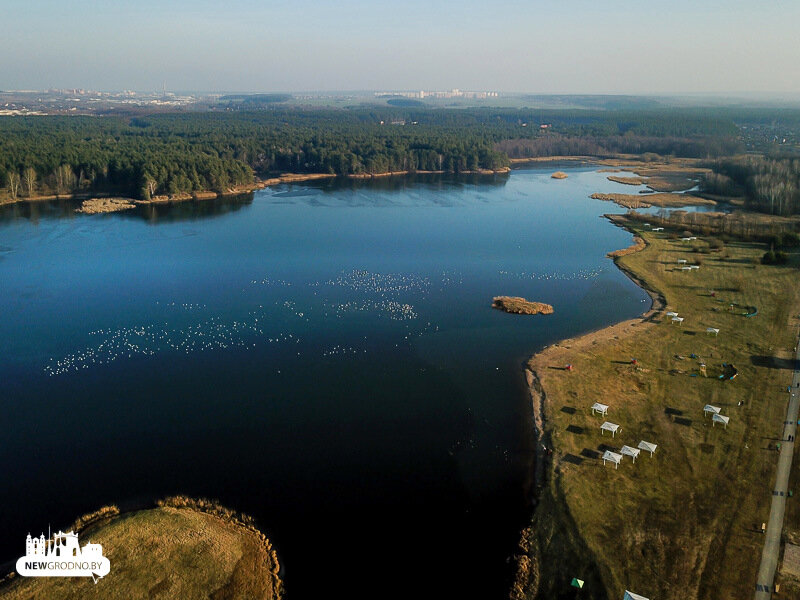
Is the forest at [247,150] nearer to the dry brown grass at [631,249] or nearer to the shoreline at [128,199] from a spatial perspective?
the shoreline at [128,199]

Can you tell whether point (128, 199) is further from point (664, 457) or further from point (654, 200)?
point (664, 457)

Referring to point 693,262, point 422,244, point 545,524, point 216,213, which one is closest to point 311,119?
point 216,213

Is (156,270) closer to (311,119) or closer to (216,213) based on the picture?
(216,213)

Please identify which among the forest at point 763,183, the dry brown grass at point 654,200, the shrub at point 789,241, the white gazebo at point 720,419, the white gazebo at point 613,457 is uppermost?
the forest at point 763,183

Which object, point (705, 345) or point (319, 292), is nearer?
point (705, 345)

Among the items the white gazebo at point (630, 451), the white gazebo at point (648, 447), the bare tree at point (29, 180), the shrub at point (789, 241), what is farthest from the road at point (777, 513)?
the bare tree at point (29, 180)

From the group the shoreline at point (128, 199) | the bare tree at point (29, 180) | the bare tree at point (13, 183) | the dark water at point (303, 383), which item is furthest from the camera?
the bare tree at point (29, 180)

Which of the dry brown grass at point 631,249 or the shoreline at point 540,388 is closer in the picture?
the shoreline at point 540,388
